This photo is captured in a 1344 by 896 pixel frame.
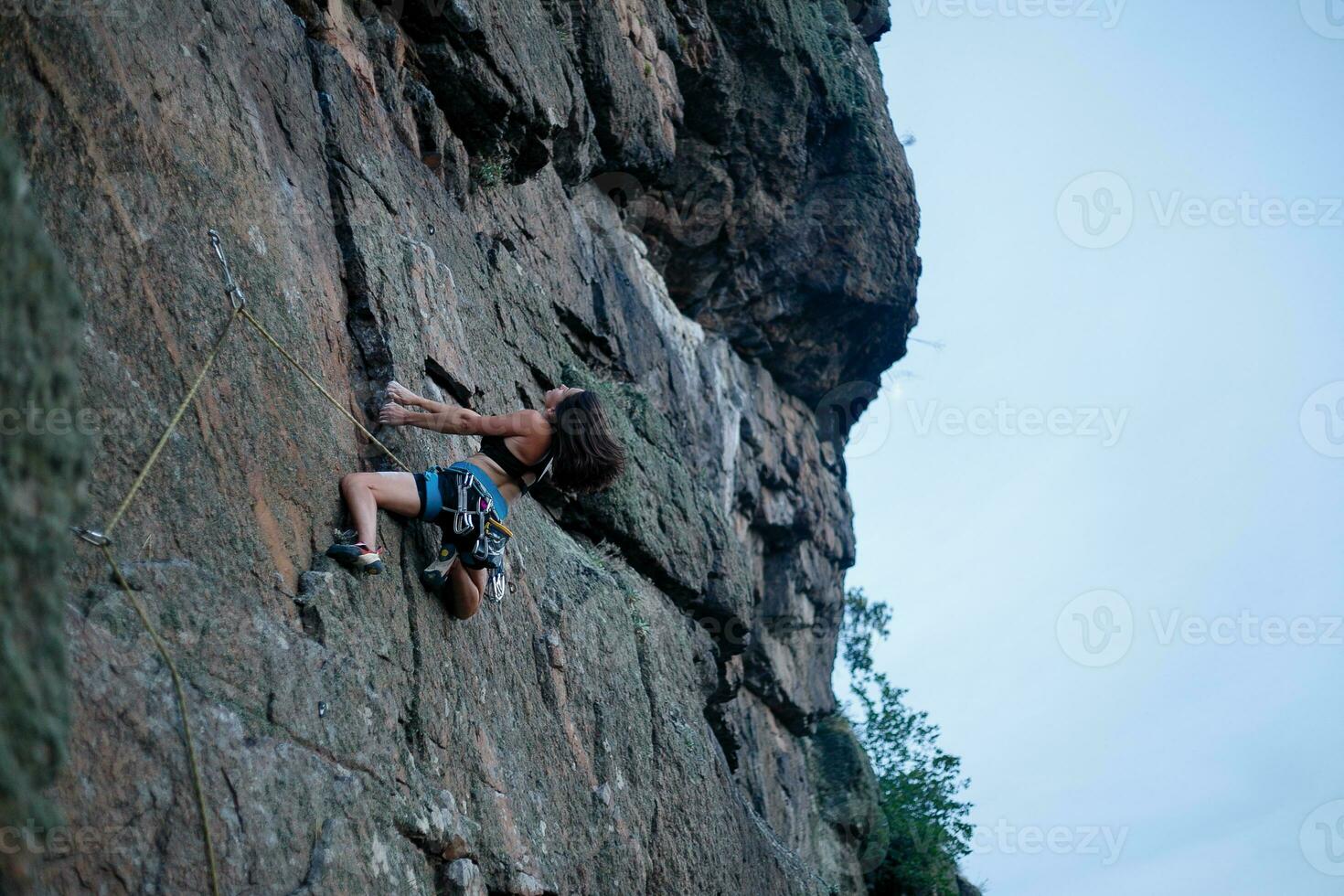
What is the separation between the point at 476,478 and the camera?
7203mm

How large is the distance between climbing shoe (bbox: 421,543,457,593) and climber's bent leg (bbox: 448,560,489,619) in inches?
5.1

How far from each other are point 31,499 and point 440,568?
13.7 feet

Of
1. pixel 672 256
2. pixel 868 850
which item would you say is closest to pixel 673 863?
pixel 672 256

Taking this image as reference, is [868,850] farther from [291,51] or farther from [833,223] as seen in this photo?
[291,51]

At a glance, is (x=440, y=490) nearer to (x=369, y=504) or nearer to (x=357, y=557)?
(x=369, y=504)

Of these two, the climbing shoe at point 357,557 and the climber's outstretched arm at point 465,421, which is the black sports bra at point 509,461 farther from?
the climbing shoe at point 357,557

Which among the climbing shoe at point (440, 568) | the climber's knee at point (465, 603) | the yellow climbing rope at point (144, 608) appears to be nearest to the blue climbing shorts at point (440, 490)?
the climbing shoe at point (440, 568)

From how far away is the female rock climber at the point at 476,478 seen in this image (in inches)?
260
